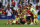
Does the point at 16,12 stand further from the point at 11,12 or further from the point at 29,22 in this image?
the point at 29,22

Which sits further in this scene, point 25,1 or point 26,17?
point 25,1

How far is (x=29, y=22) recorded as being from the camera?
13141mm

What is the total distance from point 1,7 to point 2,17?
2.05 m

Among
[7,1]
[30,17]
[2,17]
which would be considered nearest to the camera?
[30,17]

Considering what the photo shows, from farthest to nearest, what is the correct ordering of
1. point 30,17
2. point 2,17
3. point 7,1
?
point 7,1 → point 2,17 → point 30,17

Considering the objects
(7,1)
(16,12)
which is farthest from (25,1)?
(16,12)

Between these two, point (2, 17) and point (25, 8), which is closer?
point (25, 8)

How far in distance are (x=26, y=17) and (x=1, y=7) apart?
719 cm

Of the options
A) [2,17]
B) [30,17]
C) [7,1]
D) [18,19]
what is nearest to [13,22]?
[18,19]

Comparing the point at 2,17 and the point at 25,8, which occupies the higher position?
the point at 25,8

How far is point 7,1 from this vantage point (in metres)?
19.1

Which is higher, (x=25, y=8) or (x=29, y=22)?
(x=25, y=8)

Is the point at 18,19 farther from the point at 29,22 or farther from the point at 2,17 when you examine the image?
the point at 2,17

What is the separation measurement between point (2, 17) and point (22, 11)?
5.16 m
